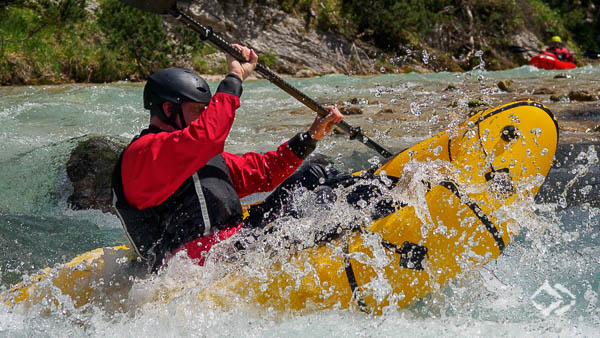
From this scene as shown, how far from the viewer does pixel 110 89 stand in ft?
35.1

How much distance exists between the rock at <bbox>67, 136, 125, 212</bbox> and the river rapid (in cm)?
11

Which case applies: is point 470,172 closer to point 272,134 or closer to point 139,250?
point 139,250

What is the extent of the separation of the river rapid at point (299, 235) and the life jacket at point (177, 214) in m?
0.14

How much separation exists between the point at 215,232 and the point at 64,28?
11737mm

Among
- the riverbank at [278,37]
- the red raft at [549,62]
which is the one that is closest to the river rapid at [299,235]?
the riverbank at [278,37]

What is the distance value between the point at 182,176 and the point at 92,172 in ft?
10.0

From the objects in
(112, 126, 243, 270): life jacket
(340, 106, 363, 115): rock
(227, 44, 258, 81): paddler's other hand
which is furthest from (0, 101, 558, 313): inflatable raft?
(340, 106, 363, 115): rock

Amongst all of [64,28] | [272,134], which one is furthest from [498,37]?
[272,134]

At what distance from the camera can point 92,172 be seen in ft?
17.5

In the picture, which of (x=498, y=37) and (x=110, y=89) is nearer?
(x=110, y=89)

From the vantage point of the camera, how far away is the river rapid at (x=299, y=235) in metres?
2.70

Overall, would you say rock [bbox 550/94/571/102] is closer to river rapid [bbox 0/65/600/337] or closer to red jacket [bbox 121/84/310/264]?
river rapid [bbox 0/65/600/337]

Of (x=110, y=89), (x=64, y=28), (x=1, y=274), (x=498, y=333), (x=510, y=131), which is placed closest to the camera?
(x=498, y=333)

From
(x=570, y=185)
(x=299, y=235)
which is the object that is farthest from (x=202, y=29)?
(x=570, y=185)
